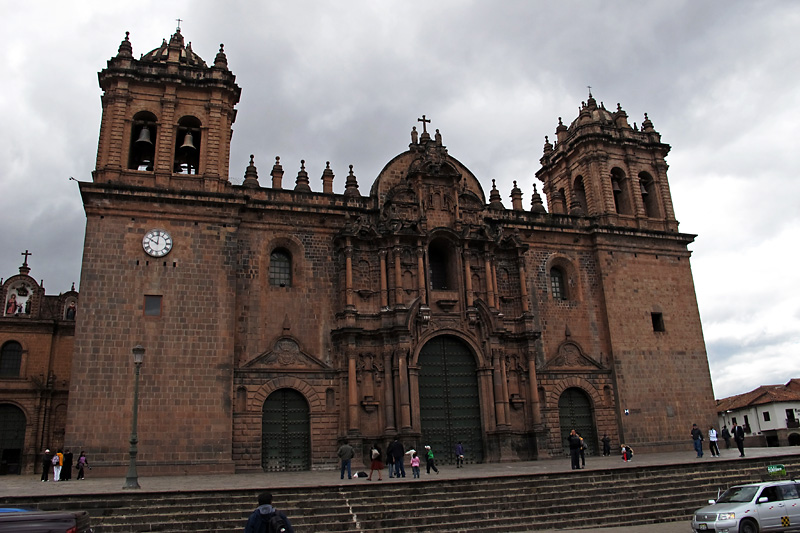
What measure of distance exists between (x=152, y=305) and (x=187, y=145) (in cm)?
640

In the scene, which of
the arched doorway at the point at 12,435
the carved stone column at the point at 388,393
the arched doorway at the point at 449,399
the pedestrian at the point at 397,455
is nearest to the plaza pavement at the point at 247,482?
the pedestrian at the point at 397,455

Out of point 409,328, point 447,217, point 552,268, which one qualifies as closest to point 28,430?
point 409,328

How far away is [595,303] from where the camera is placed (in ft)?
94.4

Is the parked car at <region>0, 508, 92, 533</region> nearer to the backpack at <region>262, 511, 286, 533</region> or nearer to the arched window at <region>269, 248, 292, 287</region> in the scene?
the backpack at <region>262, 511, 286, 533</region>

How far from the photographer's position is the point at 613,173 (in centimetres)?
3231

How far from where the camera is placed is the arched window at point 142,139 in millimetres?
24516

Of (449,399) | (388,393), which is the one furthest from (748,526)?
(388,393)

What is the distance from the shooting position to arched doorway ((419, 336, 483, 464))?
24.4 meters

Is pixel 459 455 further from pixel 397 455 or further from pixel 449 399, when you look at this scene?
pixel 397 455

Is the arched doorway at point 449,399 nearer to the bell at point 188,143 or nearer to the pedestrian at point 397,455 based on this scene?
the pedestrian at point 397,455

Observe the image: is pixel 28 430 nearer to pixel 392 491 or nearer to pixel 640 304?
A: pixel 392 491

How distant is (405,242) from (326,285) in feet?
12.0

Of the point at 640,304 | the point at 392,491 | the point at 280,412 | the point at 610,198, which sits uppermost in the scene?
the point at 610,198

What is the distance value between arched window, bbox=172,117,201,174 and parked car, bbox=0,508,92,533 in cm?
1780
